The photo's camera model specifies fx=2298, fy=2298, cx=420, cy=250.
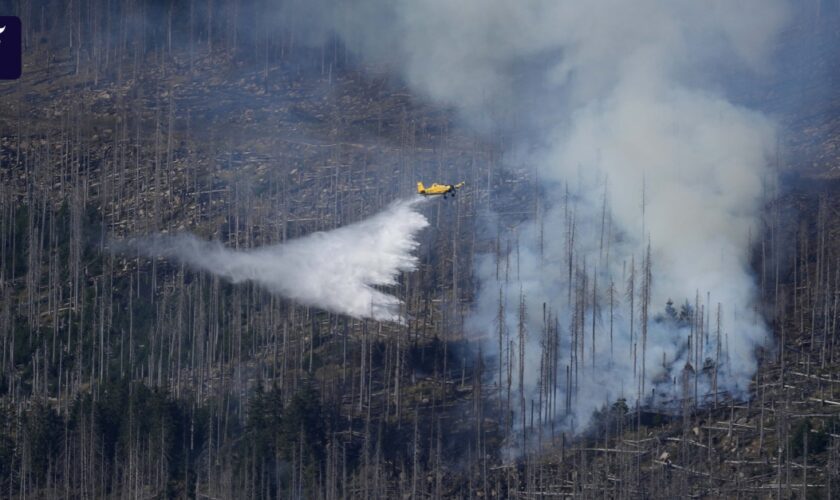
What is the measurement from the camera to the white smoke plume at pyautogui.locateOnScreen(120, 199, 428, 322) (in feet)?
620

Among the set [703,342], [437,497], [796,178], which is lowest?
[437,497]

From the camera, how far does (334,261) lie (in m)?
194

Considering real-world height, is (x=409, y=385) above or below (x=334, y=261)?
below

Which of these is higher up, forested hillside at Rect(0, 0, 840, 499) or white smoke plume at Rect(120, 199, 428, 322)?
white smoke plume at Rect(120, 199, 428, 322)

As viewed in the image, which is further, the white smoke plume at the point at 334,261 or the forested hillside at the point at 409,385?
the white smoke plume at the point at 334,261

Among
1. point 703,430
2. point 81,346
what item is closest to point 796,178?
point 703,430

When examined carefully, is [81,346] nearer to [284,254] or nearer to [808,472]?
[284,254]

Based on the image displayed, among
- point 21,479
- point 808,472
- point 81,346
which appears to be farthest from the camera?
point 81,346

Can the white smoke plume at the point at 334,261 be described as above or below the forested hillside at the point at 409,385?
above

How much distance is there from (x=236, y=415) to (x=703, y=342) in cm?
3686

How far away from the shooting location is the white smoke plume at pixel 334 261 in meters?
189

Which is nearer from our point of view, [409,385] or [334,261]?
[409,385]

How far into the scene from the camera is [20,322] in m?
194

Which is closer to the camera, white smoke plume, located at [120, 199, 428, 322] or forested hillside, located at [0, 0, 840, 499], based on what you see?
forested hillside, located at [0, 0, 840, 499]
